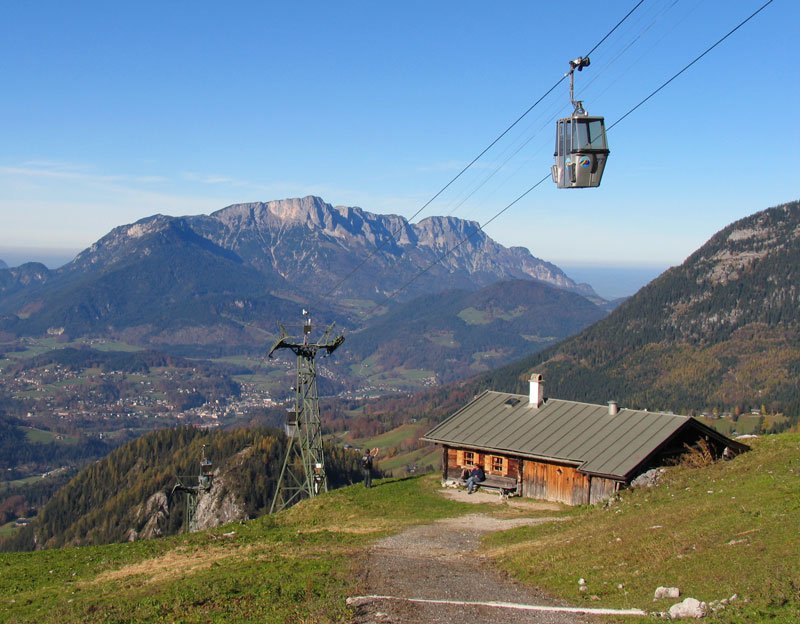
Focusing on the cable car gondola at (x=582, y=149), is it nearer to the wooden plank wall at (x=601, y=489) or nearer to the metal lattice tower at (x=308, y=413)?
the wooden plank wall at (x=601, y=489)

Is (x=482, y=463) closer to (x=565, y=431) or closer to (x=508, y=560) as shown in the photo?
(x=565, y=431)

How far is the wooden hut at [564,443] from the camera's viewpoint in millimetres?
38094

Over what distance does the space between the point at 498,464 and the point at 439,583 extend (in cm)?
2039

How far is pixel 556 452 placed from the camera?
131ft

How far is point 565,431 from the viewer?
137 ft

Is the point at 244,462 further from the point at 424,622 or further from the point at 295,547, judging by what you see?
the point at 424,622

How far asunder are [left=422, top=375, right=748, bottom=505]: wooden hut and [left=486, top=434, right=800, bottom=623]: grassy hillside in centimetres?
357

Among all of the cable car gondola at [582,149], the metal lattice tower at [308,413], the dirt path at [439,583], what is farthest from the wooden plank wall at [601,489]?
the metal lattice tower at [308,413]

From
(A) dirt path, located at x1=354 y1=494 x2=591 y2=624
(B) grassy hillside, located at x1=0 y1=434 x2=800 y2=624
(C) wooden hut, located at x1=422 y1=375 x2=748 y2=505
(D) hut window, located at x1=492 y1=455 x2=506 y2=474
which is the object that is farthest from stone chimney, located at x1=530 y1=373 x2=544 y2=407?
(A) dirt path, located at x1=354 y1=494 x2=591 y2=624

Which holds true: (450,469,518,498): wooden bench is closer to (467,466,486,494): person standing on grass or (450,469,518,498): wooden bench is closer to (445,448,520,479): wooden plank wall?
(467,466,486,494): person standing on grass

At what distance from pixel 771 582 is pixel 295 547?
16902 mm

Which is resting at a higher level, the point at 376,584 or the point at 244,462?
the point at 376,584

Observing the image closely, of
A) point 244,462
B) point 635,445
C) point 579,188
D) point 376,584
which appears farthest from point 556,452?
point 244,462

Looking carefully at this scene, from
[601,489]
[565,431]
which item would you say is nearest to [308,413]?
[565,431]
